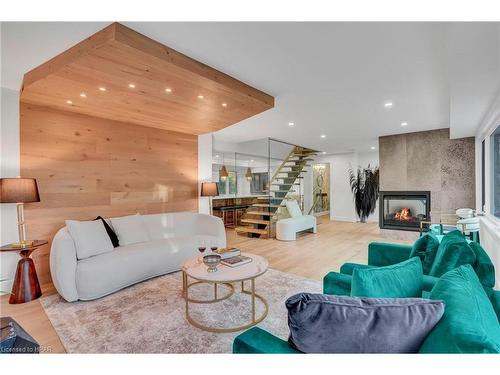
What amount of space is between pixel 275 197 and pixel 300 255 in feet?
7.89

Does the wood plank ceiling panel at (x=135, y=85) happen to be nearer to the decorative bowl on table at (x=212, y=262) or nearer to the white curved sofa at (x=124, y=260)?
the white curved sofa at (x=124, y=260)

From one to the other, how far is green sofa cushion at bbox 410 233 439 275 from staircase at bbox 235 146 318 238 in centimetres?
422

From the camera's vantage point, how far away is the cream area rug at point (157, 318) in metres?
2.00

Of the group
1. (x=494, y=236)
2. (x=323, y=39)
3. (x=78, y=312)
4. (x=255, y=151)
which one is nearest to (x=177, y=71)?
(x=323, y=39)

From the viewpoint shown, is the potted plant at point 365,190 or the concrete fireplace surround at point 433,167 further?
the potted plant at point 365,190

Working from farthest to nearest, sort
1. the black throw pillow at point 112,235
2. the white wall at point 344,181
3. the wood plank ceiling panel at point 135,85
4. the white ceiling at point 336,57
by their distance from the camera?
the white wall at point 344,181 < the black throw pillow at point 112,235 < the wood plank ceiling panel at point 135,85 < the white ceiling at point 336,57

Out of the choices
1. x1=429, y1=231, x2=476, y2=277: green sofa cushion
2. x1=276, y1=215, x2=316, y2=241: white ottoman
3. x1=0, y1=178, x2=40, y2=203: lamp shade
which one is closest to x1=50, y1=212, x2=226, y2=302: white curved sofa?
x1=0, y1=178, x2=40, y2=203: lamp shade

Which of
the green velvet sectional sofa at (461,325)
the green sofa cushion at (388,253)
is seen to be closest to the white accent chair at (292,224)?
the green sofa cushion at (388,253)

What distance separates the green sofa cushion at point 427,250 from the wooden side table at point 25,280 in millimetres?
3960

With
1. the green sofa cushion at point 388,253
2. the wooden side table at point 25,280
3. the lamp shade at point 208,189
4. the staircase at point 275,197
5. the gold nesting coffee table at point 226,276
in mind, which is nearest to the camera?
the gold nesting coffee table at point 226,276

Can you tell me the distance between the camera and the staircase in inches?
253

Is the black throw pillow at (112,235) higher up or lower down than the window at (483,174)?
lower down

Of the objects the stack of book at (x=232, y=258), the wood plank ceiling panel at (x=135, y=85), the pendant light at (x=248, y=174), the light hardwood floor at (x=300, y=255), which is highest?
the wood plank ceiling panel at (x=135, y=85)
